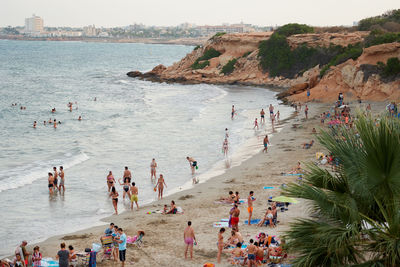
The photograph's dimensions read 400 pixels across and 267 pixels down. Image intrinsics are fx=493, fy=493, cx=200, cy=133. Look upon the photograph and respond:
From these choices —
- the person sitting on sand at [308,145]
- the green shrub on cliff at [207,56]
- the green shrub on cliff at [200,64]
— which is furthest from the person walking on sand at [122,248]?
the green shrub on cliff at [207,56]

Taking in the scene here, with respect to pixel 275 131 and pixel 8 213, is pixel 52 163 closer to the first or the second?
pixel 8 213

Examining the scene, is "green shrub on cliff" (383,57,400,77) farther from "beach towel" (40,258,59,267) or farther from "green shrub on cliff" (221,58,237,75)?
"beach towel" (40,258,59,267)

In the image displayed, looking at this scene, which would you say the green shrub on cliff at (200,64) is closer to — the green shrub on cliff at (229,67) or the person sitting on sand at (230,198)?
the green shrub on cliff at (229,67)

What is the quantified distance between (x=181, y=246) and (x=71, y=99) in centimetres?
4260

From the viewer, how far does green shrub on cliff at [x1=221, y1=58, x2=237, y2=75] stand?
69.2 m

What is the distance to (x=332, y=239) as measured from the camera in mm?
6156

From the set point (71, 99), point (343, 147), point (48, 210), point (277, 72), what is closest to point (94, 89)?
point (71, 99)

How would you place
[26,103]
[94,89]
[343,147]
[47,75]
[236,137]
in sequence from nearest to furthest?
[343,147] < [236,137] < [26,103] < [94,89] < [47,75]

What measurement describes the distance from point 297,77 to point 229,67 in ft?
41.1

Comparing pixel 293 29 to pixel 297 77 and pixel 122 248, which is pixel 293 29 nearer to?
pixel 297 77

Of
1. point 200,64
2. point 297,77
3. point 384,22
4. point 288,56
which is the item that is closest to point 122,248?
point 297,77

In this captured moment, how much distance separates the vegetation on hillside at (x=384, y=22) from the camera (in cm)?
6013

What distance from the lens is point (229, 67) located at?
228 feet

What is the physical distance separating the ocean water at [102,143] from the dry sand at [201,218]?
122 cm
